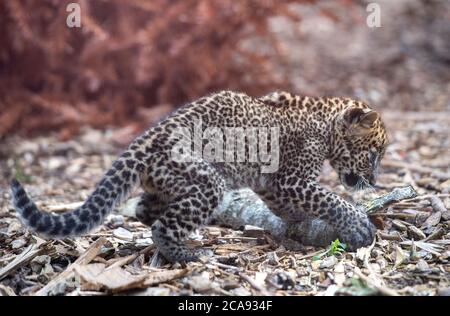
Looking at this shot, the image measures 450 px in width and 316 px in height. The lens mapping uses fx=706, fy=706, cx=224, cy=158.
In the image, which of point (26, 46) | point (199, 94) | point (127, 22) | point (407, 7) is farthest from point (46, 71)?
point (407, 7)

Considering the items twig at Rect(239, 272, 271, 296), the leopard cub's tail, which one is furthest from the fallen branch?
the leopard cub's tail

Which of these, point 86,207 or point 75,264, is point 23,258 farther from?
point 86,207

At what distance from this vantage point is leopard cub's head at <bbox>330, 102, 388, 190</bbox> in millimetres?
6902

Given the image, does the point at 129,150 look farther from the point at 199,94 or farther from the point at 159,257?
the point at 199,94

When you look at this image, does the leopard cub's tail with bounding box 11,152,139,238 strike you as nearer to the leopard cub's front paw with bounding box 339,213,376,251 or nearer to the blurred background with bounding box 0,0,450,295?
the blurred background with bounding box 0,0,450,295

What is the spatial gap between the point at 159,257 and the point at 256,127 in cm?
158

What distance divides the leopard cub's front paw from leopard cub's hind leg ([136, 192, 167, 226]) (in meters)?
1.67

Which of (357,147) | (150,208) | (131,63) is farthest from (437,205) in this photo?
(131,63)

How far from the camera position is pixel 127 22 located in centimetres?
1110

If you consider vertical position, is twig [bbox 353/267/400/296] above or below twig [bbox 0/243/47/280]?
below

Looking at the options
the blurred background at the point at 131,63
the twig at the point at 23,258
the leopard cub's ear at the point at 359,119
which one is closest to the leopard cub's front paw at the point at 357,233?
the leopard cub's ear at the point at 359,119

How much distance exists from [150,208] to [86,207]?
2.92 feet

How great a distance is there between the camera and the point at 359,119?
269 inches

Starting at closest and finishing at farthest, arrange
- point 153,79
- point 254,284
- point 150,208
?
point 254,284 → point 150,208 → point 153,79
